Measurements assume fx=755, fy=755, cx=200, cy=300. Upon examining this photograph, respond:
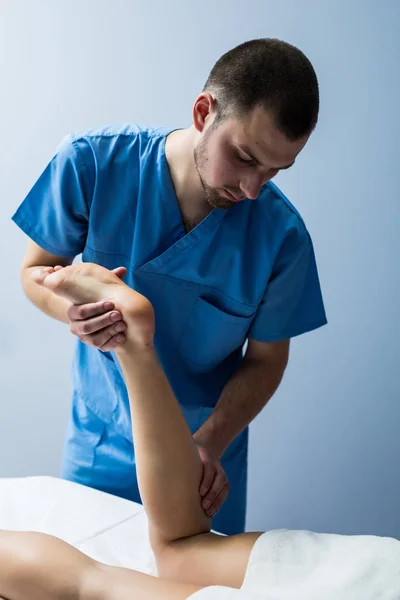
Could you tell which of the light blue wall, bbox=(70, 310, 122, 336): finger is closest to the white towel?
bbox=(70, 310, 122, 336): finger

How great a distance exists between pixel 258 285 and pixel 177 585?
1.96 ft

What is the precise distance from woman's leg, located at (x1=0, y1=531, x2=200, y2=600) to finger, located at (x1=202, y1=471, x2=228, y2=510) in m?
0.23

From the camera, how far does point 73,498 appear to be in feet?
4.88

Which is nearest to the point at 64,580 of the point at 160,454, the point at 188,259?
the point at 160,454

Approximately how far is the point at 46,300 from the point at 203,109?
0.46 metres

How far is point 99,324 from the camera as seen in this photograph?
3.95ft

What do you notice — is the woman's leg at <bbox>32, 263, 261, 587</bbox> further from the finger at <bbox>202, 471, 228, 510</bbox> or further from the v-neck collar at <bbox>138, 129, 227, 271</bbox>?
the v-neck collar at <bbox>138, 129, 227, 271</bbox>

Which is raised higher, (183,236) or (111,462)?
(183,236)

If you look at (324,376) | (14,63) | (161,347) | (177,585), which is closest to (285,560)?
(177,585)

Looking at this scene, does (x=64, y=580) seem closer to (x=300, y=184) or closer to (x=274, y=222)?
(x=274, y=222)

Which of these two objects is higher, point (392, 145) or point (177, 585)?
point (392, 145)

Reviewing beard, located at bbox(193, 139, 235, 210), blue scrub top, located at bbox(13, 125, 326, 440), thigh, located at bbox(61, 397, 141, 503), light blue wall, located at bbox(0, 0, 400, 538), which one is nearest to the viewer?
beard, located at bbox(193, 139, 235, 210)

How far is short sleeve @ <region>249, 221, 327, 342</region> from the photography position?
4.80 ft

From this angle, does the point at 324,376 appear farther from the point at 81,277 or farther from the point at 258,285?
the point at 81,277
